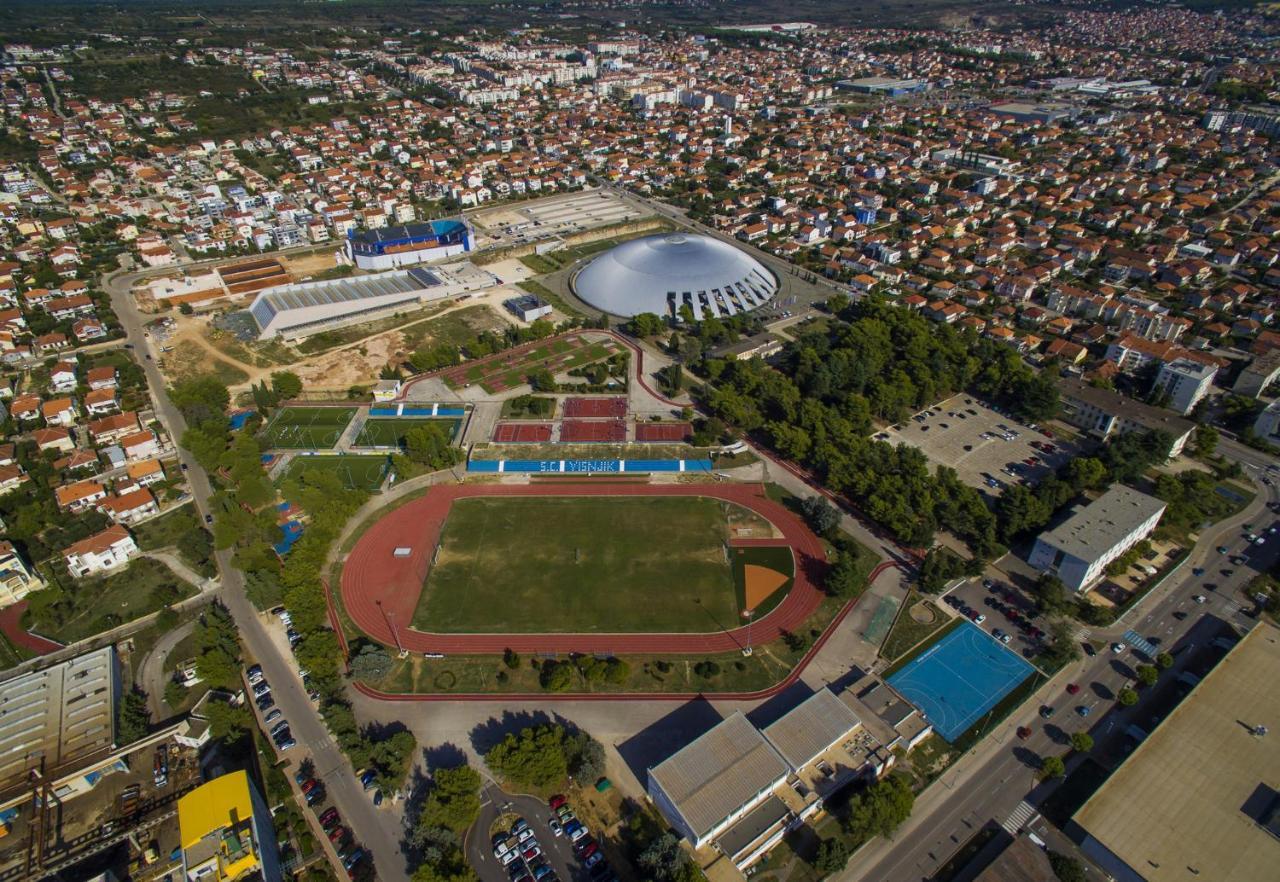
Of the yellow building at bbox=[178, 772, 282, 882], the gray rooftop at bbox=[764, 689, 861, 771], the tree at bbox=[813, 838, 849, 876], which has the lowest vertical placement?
the yellow building at bbox=[178, 772, 282, 882]

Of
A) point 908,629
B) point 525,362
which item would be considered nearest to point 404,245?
point 525,362

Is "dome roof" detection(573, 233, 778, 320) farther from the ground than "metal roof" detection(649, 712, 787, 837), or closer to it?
farther from the ground

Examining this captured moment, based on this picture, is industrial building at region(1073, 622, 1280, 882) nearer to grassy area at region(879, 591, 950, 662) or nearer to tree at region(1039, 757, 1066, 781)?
tree at region(1039, 757, 1066, 781)

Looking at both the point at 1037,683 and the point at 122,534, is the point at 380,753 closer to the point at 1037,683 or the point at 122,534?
the point at 122,534

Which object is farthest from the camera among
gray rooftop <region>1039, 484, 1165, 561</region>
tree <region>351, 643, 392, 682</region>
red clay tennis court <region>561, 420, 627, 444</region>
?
red clay tennis court <region>561, 420, 627, 444</region>

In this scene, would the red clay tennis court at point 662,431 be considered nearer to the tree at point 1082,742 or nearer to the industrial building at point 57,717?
the tree at point 1082,742

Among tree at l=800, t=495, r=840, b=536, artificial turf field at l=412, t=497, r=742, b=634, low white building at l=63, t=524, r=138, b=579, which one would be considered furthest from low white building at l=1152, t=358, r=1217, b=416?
low white building at l=63, t=524, r=138, b=579

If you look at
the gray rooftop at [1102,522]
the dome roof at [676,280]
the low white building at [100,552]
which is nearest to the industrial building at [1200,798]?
the gray rooftop at [1102,522]

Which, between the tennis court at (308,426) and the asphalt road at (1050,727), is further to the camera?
the tennis court at (308,426)
